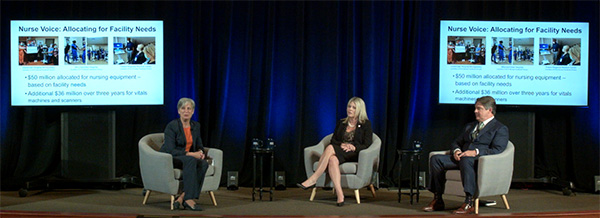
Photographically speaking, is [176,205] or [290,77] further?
[290,77]

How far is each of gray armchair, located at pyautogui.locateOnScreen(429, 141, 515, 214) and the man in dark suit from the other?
0.14ft

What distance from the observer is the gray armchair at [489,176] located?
483 cm

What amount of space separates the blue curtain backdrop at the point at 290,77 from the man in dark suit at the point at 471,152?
1506mm

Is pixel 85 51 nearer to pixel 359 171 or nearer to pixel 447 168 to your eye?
pixel 359 171

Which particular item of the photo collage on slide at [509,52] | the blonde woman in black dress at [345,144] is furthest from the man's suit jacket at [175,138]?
the photo collage on slide at [509,52]

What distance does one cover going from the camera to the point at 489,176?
4.86 meters

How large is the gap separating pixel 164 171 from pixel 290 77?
2106mm

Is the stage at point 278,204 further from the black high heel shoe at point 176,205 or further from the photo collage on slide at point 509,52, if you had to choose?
the photo collage on slide at point 509,52

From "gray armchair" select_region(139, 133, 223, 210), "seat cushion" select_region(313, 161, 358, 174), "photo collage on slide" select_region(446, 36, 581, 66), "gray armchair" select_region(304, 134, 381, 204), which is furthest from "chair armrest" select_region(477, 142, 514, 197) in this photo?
"gray armchair" select_region(139, 133, 223, 210)

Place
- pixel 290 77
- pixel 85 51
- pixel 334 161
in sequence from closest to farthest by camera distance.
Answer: pixel 334 161
pixel 85 51
pixel 290 77

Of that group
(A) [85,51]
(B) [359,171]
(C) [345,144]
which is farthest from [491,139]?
(A) [85,51]

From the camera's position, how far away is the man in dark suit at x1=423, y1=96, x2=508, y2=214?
4.86 meters

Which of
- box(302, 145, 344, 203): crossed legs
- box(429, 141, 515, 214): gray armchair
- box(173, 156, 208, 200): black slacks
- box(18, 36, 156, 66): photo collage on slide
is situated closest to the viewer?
box(429, 141, 515, 214): gray armchair

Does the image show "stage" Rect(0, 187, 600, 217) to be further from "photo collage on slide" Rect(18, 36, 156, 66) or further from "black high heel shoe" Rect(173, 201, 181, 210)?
"photo collage on slide" Rect(18, 36, 156, 66)
